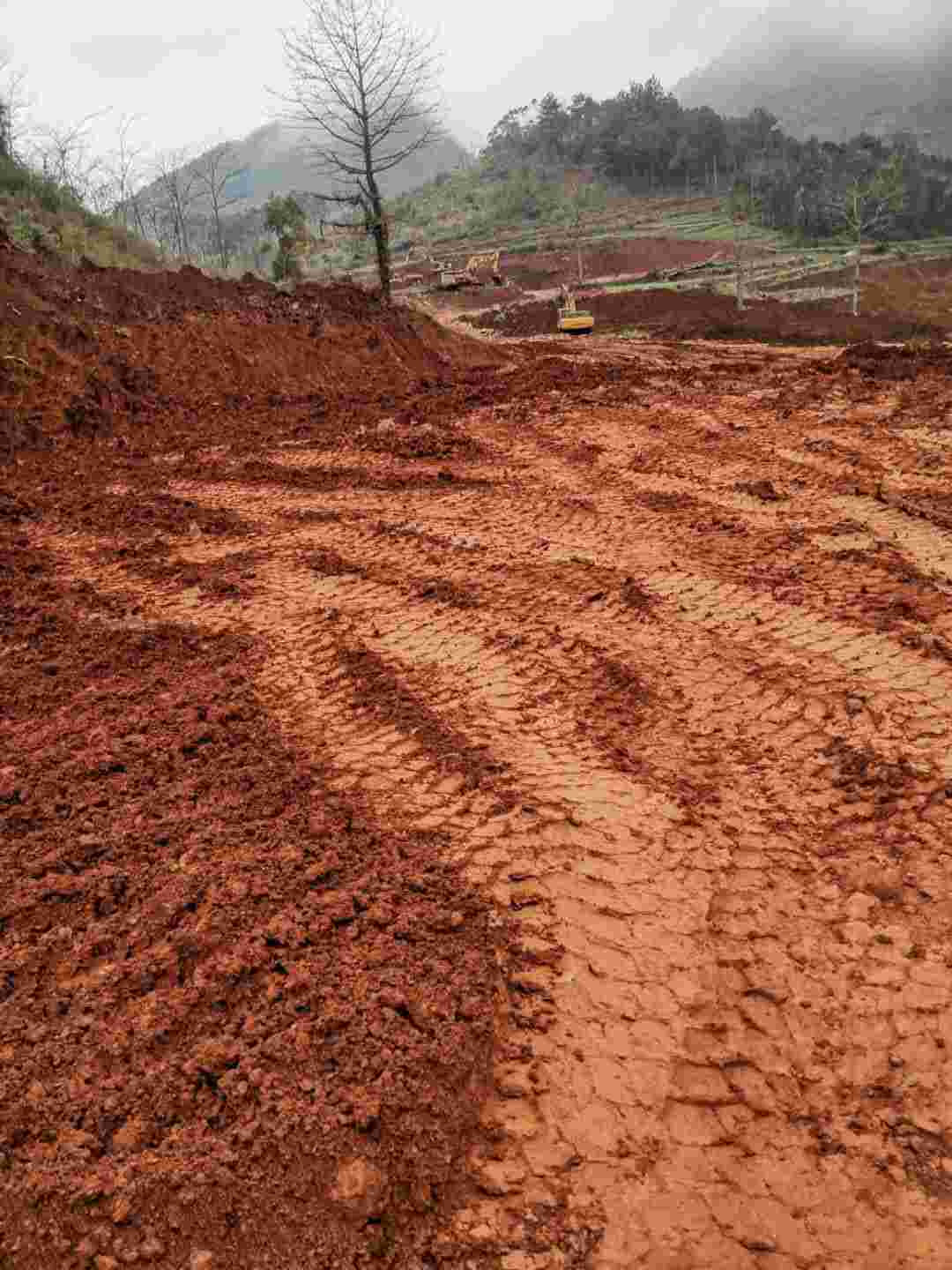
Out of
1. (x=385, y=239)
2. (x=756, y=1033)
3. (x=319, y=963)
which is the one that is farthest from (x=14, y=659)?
(x=385, y=239)

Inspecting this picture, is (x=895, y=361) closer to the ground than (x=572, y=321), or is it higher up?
closer to the ground

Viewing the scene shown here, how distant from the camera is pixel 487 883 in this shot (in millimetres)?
2770

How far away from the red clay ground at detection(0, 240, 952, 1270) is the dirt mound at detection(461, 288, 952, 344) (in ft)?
53.7

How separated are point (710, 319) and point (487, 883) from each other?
24.9m

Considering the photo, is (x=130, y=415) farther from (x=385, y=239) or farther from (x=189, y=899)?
(x=385, y=239)

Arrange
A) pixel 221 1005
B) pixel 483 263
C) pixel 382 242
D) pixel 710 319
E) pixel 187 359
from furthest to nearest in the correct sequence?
pixel 483 263 → pixel 710 319 → pixel 382 242 → pixel 187 359 → pixel 221 1005

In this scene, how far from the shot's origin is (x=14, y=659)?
4535mm

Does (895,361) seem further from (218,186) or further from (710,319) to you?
(218,186)

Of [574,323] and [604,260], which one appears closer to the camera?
[574,323]

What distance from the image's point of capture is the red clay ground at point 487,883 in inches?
73.2

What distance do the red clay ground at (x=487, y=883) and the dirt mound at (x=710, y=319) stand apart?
53.7 ft

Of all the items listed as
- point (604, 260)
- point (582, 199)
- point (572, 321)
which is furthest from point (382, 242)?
point (582, 199)

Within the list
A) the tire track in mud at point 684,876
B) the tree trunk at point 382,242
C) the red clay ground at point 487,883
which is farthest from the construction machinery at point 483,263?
the tire track in mud at point 684,876

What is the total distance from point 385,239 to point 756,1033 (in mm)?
19063
